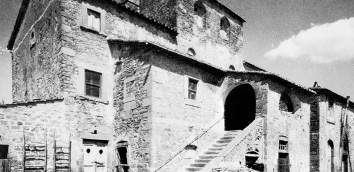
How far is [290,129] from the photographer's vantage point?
14133mm

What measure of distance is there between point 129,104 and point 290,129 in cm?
821

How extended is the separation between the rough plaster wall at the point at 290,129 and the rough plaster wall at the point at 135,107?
543 cm

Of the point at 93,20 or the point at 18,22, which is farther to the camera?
the point at 18,22

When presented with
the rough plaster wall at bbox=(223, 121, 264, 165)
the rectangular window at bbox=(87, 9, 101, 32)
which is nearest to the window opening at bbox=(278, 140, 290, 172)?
the rough plaster wall at bbox=(223, 121, 264, 165)

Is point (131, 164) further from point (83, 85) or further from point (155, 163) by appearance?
point (83, 85)

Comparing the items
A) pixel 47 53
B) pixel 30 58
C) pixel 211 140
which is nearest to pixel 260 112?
pixel 211 140

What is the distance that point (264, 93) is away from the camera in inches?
497

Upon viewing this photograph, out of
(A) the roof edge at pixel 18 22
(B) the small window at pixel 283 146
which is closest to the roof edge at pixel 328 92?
(B) the small window at pixel 283 146

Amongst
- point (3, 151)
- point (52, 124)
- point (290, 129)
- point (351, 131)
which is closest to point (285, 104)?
point (290, 129)

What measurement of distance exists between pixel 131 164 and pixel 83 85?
3.75m

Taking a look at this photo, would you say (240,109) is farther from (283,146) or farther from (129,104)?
(129,104)

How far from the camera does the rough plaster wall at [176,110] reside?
10789 mm

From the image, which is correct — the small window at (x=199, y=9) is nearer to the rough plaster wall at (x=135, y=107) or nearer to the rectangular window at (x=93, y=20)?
the rectangular window at (x=93, y=20)

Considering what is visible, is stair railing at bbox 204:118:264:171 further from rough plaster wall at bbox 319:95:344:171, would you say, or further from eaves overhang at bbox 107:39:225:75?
rough plaster wall at bbox 319:95:344:171
